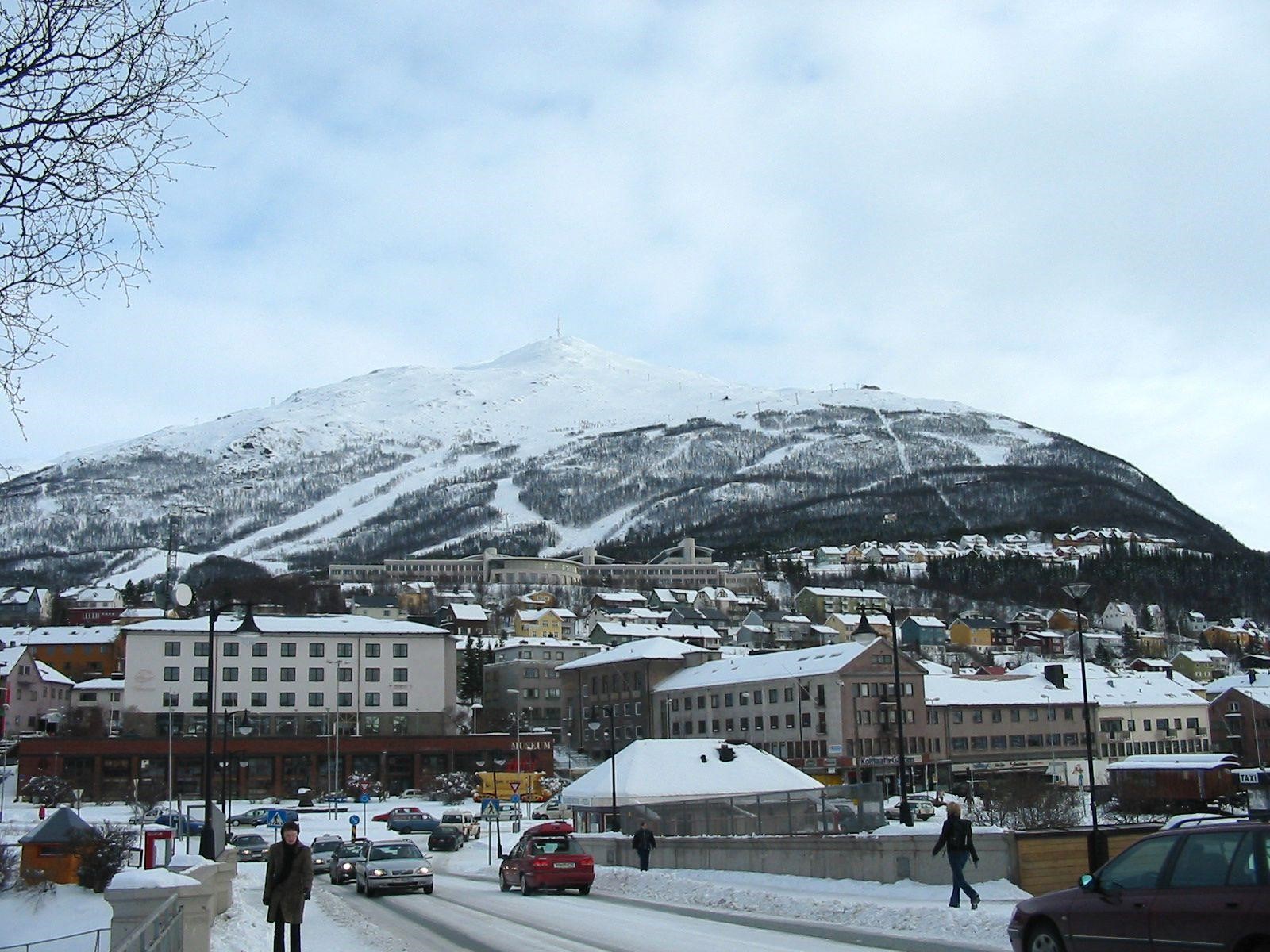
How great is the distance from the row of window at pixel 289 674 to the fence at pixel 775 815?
62866 mm

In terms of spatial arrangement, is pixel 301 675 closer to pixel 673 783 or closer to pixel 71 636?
pixel 673 783

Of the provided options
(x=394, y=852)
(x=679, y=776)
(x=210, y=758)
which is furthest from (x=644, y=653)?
(x=210, y=758)

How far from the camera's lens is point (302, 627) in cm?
10812

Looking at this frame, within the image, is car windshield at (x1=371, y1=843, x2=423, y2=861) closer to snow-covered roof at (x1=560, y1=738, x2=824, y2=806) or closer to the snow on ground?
the snow on ground

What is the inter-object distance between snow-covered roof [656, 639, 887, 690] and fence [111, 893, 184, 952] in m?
83.6

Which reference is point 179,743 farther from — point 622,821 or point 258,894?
point 258,894

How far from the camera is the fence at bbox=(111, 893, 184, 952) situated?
11.2 metres

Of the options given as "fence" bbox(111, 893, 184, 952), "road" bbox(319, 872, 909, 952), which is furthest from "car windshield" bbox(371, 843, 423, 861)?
"fence" bbox(111, 893, 184, 952)

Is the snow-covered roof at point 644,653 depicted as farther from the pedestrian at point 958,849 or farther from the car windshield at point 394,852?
the pedestrian at point 958,849

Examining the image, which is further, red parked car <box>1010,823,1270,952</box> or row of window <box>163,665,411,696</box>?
row of window <box>163,665,411,696</box>

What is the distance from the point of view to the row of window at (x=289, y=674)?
339 ft

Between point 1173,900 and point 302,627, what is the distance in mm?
101938

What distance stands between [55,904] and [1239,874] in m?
26.7

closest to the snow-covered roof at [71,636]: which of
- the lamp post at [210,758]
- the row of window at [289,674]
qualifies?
the row of window at [289,674]
